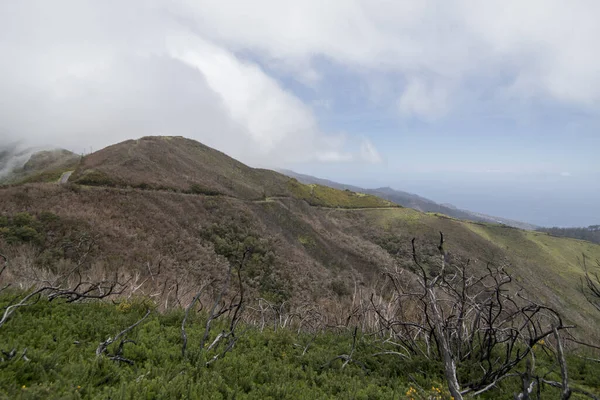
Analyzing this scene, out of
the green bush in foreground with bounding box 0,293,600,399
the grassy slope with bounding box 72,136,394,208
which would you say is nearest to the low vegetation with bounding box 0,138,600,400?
the green bush in foreground with bounding box 0,293,600,399

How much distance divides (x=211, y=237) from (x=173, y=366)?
28963mm

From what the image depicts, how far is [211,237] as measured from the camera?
3325cm

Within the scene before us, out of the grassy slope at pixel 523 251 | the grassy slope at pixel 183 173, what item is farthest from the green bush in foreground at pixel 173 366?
the grassy slope at pixel 523 251

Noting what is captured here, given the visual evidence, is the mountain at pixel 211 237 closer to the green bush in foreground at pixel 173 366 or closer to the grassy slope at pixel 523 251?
the grassy slope at pixel 523 251

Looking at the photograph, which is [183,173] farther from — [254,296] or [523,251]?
[523,251]

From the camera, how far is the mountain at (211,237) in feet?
65.5

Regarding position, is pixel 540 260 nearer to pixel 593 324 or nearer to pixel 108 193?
pixel 593 324

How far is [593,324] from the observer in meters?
45.1

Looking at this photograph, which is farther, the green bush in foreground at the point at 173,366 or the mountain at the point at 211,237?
the mountain at the point at 211,237

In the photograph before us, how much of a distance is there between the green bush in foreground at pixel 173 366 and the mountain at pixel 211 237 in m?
2.23

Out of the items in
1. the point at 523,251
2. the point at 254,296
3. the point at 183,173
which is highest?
the point at 183,173

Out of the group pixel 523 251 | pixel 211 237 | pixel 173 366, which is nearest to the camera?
pixel 173 366

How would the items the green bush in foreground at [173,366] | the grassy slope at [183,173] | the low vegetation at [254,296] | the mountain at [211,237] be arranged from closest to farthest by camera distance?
the green bush in foreground at [173,366] < the low vegetation at [254,296] < the mountain at [211,237] < the grassy slope at [183,173]

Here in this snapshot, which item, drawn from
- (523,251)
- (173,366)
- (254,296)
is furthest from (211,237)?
(523,251)
